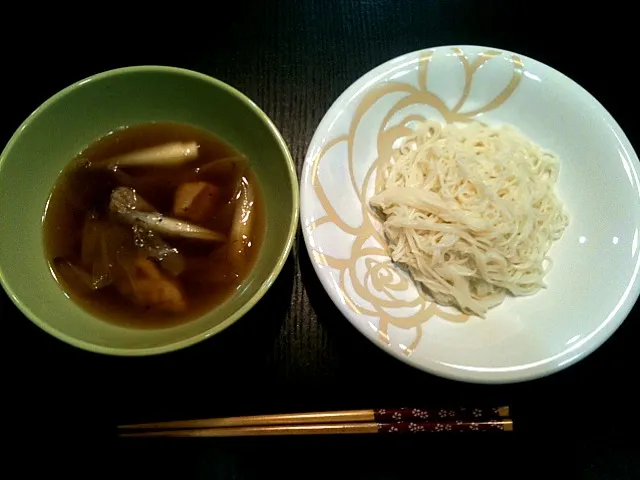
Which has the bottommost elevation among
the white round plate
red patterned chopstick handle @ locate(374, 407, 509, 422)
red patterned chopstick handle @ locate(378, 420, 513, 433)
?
red patterned chopstick handle @ locate(378, 420, 513, 433)

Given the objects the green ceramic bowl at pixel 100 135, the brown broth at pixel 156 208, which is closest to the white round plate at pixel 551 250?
the green ceramic bowl at pixel 100 135

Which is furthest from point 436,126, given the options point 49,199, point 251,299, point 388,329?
point 49,199

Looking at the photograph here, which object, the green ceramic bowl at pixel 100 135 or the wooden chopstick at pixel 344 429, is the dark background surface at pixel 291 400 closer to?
the wooden chopstick at pixel 344 429

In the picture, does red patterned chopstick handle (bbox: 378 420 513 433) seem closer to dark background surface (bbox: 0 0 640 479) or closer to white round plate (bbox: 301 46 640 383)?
dark background surface (bbox: 0 0 640 479)

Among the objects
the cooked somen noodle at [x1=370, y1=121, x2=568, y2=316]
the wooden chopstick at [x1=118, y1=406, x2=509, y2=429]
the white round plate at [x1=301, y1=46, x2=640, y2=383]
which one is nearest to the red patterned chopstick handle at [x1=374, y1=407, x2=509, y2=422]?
the wooden chopstick at [x1=118, y1=406, x2=509, y2=429]

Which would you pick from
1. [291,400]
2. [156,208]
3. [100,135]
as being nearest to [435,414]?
[291,400]

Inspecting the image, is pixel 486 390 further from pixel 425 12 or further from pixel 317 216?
pixel 425 12
